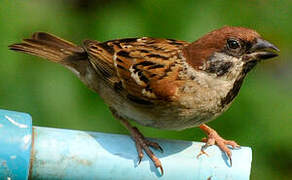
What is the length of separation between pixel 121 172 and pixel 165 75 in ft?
2.65

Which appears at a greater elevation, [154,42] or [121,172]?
[154,42]

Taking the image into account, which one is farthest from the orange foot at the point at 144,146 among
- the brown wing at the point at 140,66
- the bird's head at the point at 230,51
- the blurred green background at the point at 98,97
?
the blurred green background at the point at 98,97

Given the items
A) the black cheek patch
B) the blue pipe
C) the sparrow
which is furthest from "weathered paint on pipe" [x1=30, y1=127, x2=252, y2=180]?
the black cheek patch

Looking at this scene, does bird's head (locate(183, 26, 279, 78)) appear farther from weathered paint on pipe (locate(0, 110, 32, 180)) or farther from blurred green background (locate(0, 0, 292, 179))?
weathered paint on pipe (locate(0, 110, 32, 180))

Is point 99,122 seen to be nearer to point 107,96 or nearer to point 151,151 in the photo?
point 107,96

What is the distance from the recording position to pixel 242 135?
3.43 metres

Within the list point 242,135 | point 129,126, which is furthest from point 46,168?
point 242,135

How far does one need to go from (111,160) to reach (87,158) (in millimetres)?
84

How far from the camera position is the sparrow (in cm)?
268

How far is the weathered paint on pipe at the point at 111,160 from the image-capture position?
205 cm

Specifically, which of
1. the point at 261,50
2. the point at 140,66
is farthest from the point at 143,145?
the point at 261,50

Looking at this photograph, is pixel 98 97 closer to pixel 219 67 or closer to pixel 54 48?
pixel 54 48

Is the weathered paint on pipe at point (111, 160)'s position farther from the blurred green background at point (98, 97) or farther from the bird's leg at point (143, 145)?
the blurred green background at point (98, 97)

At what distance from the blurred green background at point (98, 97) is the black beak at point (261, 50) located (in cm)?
80
